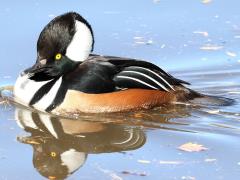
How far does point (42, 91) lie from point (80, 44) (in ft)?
2.37

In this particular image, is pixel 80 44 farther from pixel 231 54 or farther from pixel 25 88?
pixel 231 54

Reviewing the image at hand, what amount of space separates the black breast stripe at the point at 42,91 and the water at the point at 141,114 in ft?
0.46

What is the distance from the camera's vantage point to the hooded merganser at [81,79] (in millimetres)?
8148

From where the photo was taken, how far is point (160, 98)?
8641mm

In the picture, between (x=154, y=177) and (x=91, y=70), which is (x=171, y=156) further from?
(x=91, y=70)

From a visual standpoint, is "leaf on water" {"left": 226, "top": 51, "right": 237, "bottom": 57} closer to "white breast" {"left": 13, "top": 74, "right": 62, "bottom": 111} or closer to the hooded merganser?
the hooded merganser

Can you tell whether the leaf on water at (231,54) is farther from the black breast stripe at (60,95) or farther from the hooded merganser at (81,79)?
the black breast stripe at (60,95)

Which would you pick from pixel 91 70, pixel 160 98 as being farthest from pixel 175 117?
pixel 91 70

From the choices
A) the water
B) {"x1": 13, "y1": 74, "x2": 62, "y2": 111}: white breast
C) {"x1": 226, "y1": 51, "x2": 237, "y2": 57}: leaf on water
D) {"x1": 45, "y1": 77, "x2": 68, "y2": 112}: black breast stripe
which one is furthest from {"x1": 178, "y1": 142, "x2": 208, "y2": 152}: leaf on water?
{"x1": 226, "y1": 51, "x2": 237, "y2": 57}: leaf on water

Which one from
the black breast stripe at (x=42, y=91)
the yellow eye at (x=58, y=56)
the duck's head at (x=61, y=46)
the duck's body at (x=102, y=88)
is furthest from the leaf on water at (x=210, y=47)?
the black breast stripe at (x=42, y=91)

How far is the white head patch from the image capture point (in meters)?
8.29

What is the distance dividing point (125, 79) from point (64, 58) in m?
0.77

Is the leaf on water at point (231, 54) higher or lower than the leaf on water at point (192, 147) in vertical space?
higher

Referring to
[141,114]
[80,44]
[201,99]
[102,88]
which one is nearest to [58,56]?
[80,44]
